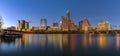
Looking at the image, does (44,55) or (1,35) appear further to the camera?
(1,35)

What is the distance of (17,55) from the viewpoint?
30.2 metres

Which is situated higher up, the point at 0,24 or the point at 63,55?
the point at 0,24

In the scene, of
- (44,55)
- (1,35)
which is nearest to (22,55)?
(44,55)

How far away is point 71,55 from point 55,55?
7.59ft

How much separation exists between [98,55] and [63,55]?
4.87m

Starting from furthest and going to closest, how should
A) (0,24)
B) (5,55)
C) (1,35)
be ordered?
(0,24) < (1,35) < (5,55)

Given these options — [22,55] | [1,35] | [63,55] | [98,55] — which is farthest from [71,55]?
[1,35]

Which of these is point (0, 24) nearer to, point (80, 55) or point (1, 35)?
point (1, 35)

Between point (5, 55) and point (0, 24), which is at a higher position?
point (0, 24)

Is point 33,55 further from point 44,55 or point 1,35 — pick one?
point 1,35

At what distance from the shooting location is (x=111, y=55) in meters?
31.1

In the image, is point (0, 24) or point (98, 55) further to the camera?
point (0, 24)

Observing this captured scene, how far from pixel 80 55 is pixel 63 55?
2.52 m

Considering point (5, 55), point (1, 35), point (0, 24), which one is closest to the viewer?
point (5, 55)
